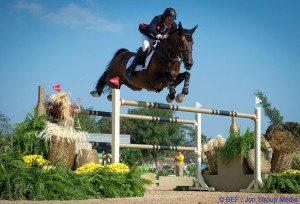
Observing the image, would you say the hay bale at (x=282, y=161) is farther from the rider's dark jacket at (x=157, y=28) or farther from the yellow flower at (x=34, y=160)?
the yellow flower at (x=34, y=160)

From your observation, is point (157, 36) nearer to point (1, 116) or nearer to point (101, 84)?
point (101, 84)

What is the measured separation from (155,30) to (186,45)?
77cm

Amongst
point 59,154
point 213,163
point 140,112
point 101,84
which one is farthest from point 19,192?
point 140,112

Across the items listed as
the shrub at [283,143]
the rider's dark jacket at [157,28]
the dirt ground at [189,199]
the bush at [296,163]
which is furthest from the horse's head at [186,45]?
the bush at [296,163]

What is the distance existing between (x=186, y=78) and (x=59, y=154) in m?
2.12

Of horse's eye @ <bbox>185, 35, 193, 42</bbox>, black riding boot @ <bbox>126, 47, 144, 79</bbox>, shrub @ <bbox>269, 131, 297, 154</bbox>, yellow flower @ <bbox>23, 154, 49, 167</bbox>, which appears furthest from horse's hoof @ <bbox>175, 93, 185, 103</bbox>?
shrub @ <bbox>269, 131, 297, 154</bbox>

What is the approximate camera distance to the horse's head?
6.57m

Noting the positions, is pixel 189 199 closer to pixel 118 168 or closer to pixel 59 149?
pixel 118 168

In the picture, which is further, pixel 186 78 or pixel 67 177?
pixel 186 78

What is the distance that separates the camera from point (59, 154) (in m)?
6.31

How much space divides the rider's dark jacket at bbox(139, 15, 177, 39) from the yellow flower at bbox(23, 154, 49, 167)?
253 cm

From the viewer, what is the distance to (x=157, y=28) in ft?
24.1

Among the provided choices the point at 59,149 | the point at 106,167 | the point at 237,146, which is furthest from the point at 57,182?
the point at 237,146

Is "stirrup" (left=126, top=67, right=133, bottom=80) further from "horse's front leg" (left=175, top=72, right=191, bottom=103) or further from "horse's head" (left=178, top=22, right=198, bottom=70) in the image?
"horse's head" (left=178, top=22, right=198, bottom=70)
